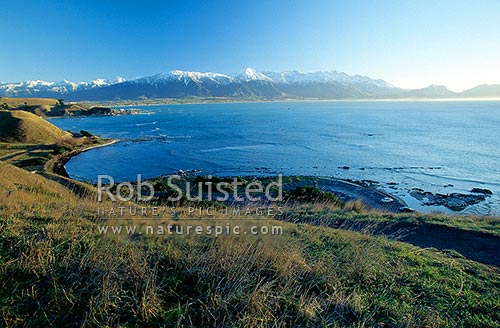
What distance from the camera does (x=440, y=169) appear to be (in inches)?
1694

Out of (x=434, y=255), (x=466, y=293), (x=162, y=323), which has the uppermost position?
(x=162, y=323)

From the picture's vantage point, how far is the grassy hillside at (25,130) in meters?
58.2

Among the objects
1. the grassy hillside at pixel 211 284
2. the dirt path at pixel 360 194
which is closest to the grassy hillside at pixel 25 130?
the dirt path at pixel 360 194

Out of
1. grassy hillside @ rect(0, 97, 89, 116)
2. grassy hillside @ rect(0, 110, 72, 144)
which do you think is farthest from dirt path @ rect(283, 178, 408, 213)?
grassy hillside @ rect(0, 97, 89, 116)

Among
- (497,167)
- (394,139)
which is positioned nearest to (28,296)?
(497,167)

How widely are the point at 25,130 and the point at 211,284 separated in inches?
2880

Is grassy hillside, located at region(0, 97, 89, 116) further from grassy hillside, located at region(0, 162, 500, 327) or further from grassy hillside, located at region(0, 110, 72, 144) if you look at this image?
grassy hillside, located at region(0, 162, 500, 327)

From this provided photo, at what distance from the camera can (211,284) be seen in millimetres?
4547

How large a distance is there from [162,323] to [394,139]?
78.7 metres

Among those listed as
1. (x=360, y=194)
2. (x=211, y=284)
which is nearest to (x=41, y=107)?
(x=360, y=194)

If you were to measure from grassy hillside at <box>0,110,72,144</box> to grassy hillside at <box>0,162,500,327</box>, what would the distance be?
217 ft

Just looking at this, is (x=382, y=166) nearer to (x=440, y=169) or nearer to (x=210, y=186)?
(x=440, y=169)

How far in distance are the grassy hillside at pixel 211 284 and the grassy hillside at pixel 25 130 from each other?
217ft

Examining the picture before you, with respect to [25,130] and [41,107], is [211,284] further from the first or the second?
[41,107]
